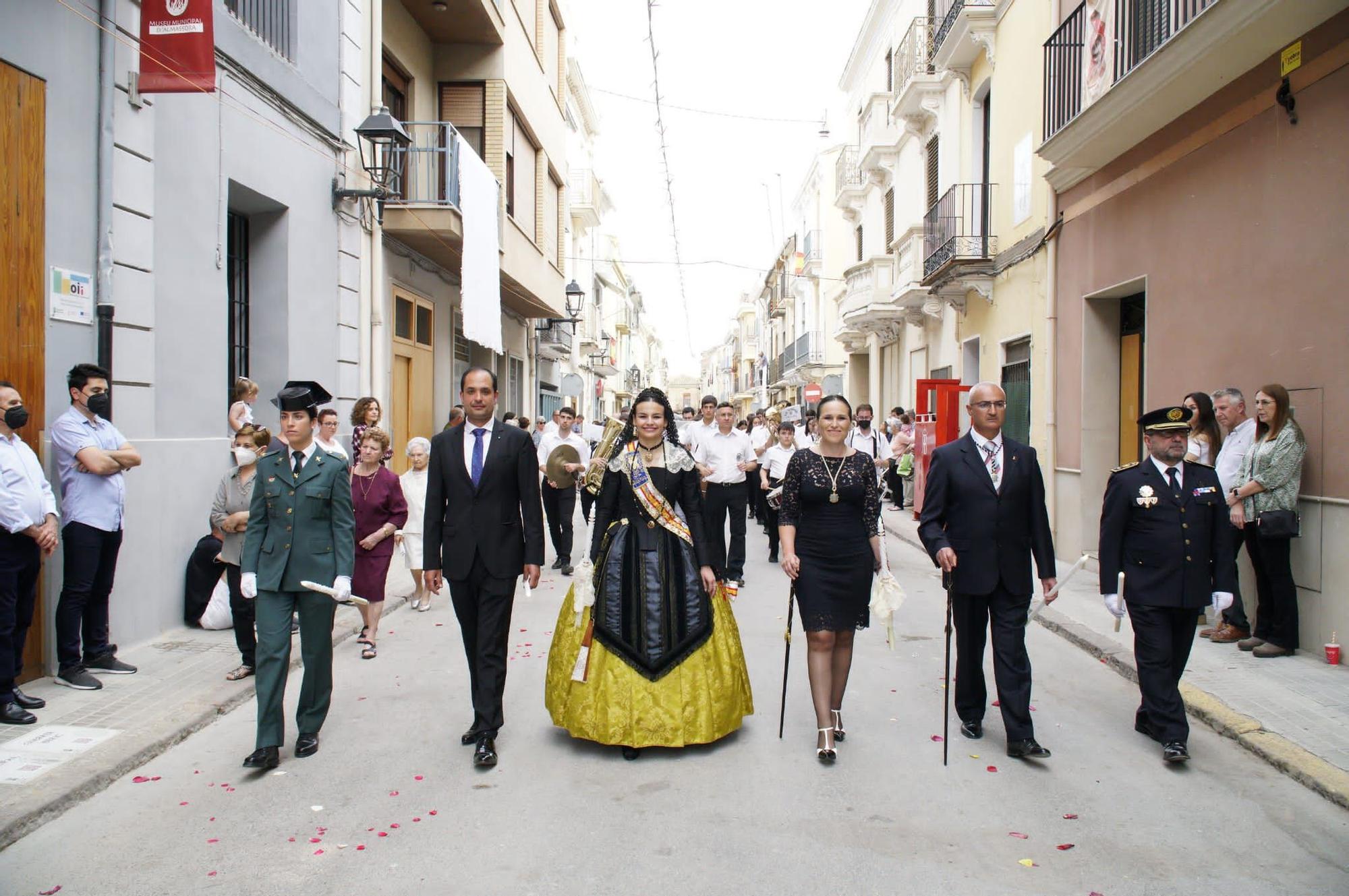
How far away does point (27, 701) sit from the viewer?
18.1 ft

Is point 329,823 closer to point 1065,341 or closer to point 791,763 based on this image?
point 791,763

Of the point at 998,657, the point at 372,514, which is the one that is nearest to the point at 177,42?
the point at 372,514

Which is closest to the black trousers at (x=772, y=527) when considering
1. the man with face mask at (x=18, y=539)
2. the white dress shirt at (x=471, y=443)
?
the white dress shirt at (x=471, y=443)

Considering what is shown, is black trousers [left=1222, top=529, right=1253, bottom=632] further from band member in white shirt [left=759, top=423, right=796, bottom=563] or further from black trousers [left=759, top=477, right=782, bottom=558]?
black trousers [left=759, top=477, right=782, bottom=558]

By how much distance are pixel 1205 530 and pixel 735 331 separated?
323 ft

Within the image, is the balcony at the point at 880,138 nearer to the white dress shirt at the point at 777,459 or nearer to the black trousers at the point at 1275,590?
the white dress shirt at the point at 777,459

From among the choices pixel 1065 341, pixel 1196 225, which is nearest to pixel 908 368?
pixel 1065 341

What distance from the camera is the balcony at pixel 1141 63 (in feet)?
23.2

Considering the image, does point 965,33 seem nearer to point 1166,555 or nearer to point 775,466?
point 775,466

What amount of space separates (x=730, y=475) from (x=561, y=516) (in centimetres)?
202

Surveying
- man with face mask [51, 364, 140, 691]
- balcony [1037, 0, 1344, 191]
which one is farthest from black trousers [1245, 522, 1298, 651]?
man with face mask [51, 364, 140, 691]

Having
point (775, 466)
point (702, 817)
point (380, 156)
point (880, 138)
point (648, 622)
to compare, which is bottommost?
point (702, 817)

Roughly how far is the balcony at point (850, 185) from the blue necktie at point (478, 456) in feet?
82.6

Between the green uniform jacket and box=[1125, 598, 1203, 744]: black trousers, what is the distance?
426 centimetres
